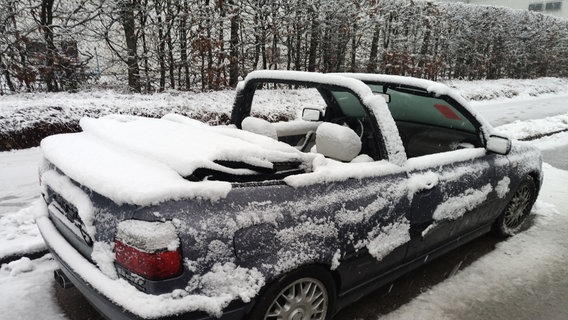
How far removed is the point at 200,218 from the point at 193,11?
805cm

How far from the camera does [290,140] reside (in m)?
3.91

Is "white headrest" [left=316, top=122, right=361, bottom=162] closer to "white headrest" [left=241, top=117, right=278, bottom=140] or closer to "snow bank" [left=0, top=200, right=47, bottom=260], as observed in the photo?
"white headrest" [left=241, top=117, right=278, bottom=140]

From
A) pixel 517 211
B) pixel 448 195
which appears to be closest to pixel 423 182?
pixel 448 195

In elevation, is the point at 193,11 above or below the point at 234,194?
above

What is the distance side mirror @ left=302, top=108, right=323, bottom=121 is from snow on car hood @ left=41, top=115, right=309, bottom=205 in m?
1.45

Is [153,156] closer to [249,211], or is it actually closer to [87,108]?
[249,211]

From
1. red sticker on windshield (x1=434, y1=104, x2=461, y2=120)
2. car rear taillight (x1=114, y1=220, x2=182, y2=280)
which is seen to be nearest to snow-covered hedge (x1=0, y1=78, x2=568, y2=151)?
red sticker on windshield (x1=434, y1=104, x2=461, y2=120)

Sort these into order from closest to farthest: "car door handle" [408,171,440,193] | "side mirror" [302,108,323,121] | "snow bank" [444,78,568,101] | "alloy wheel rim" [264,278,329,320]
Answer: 1. "alloy wheel rim" [264,278,329,320]
2. "car door handle" [408,171,440,193]
3. "side mirror" [302,108,323,121]
4. "snow bank" [444,78,568,101]

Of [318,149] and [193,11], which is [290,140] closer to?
[318,149]

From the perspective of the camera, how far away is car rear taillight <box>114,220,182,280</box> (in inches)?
70.1

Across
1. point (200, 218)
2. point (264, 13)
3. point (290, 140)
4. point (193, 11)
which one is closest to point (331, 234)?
point (200, 218)

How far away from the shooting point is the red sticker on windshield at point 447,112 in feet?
12.4

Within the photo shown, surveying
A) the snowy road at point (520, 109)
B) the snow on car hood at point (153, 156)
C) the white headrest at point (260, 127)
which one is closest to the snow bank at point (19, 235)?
the snow on car hood at point (153, 156)

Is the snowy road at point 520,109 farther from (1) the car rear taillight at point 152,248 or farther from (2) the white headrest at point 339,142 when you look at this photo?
(1) the car rear taillight at point 152,248
